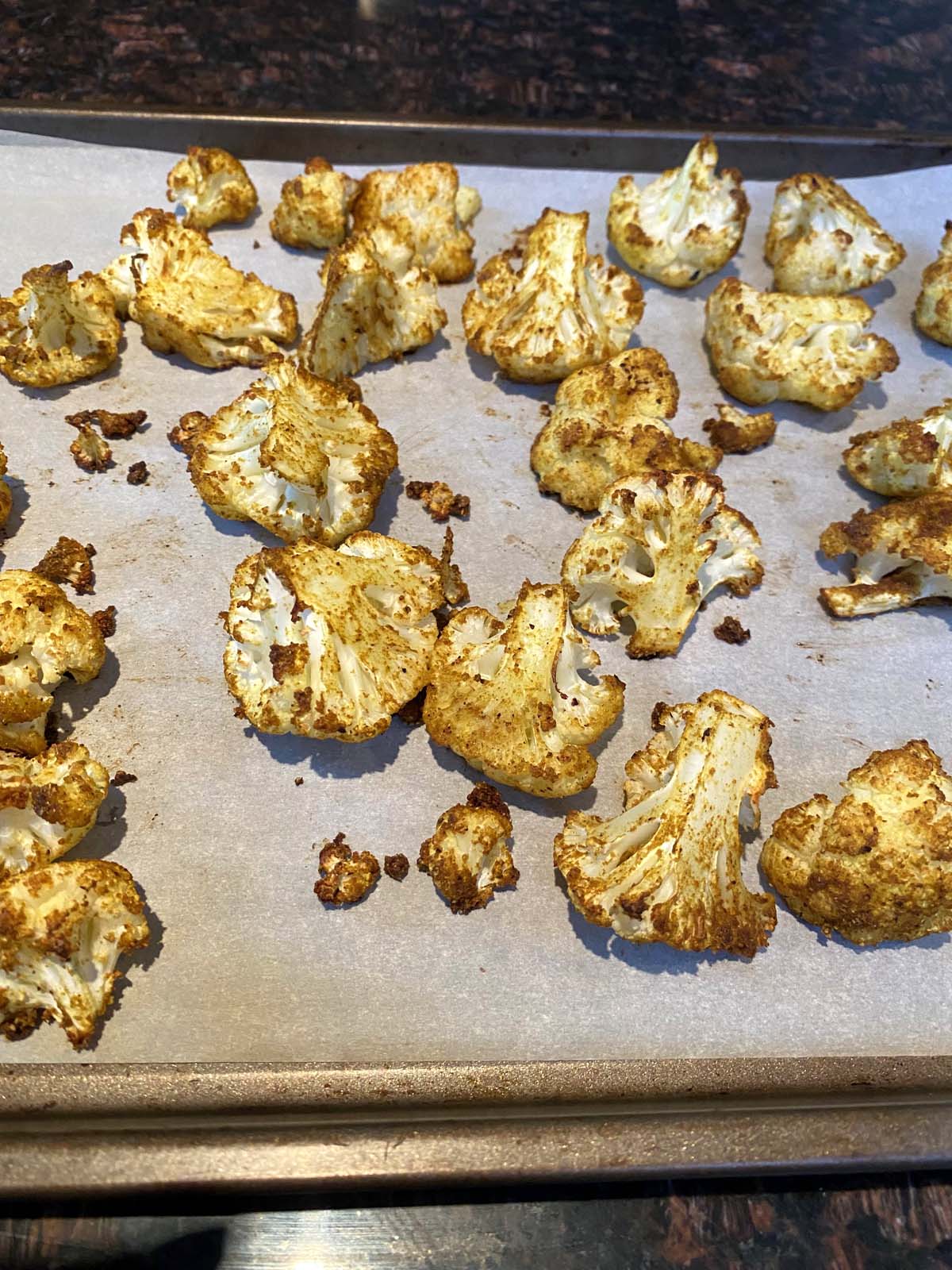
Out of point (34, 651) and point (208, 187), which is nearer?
point (34, 651)

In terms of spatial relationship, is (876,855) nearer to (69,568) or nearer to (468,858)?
(468,858)

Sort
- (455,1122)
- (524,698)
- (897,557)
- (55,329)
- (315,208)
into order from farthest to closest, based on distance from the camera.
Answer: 1. (315,208)
2. (55,329)
3. (897,557)
4. (524,698)
5. (455,1122)

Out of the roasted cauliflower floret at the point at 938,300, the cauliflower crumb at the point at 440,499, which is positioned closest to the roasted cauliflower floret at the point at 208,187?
the cauliflower crumb at the point at 440,499

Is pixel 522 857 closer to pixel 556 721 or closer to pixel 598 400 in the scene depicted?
pixel 556 721

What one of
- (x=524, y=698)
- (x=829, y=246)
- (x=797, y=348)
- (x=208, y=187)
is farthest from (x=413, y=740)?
(x=829, y=246)

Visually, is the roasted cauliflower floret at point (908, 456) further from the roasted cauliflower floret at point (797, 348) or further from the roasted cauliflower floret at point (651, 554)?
the roasted cauliflower floret at point (651, 554)

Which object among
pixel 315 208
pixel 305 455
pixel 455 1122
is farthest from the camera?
pixel 315 208

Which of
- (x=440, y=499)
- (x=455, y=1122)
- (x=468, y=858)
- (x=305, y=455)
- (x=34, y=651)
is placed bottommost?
Answer: (x=455, y=1122)
